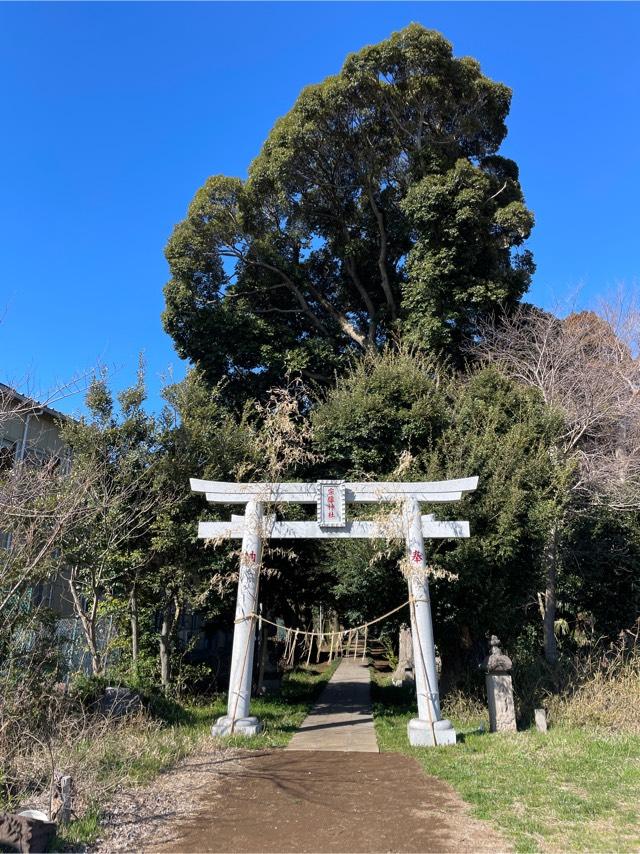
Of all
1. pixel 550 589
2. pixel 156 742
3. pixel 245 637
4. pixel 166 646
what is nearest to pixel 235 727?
pixel 245 637

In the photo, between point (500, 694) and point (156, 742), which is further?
point (500, 694)

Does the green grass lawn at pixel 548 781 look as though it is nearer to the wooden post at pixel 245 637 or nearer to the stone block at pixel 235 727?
the stone block at pixel 235 727

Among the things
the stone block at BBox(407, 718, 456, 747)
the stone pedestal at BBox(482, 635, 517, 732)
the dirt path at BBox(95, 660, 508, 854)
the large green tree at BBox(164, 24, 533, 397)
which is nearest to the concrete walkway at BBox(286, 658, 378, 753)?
the dirt path at BBox(95, 660, 508, 854)

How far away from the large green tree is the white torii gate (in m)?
7.11

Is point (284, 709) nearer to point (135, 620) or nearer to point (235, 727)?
point (135, 620)

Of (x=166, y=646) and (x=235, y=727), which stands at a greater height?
(x=166, y=646)

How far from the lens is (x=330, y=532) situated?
9.55m

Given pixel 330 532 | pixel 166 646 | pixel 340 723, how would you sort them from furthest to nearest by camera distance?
pixel 166 646
pixel 340 723
pixel 330 532

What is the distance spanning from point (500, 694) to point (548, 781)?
9.55 ft

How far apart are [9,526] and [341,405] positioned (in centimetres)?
684

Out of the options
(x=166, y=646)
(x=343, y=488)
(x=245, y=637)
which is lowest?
(x=166, y=646)

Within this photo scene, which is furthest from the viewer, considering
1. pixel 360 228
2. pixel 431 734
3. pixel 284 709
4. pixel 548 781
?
pixel 360 228

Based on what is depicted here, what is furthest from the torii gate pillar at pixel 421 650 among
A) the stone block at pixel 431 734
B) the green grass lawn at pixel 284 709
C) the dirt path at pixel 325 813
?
the green grass lawn at pixel 284 709

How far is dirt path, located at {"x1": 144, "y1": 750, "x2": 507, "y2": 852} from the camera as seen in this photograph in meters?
4.75
